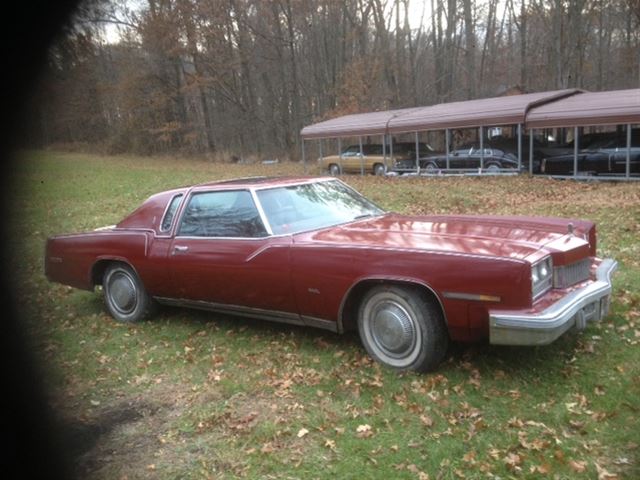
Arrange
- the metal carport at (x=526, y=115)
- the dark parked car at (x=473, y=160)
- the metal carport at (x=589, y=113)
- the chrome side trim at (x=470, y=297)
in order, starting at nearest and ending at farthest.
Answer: the chrome side trim at (x=470, y=297) < the metal carport at (x=589, y=113) < the metal carport at (x=526, y=115) < the dark parked car at (x=473, y=160)

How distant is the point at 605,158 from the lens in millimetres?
16359

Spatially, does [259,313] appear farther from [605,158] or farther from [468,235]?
[605,158]

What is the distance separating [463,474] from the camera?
9.84ft

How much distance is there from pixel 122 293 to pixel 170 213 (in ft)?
3.58

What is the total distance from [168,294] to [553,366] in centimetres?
354

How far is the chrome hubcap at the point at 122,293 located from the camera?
5.97 meters

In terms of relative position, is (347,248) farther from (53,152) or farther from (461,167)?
(53,152)

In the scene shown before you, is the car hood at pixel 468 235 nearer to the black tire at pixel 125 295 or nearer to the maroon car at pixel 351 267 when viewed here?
the maroon car at pixel 351 267

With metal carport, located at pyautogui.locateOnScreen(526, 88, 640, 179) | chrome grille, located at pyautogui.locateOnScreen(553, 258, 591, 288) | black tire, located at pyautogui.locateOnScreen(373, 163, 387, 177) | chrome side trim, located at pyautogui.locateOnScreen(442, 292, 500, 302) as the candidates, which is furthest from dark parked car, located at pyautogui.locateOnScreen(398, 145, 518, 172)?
chrome side trim, located at pyautogui.locateOnScreen(442, 292, 500, 302)

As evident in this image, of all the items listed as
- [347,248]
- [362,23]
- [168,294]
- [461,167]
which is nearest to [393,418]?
[347,248]

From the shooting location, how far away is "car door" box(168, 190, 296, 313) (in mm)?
4652

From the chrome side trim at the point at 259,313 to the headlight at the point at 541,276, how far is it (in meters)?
1.50

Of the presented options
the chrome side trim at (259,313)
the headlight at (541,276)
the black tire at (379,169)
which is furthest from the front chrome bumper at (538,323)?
the black tire at (379,169)

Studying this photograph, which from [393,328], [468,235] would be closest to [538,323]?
[468,235]
